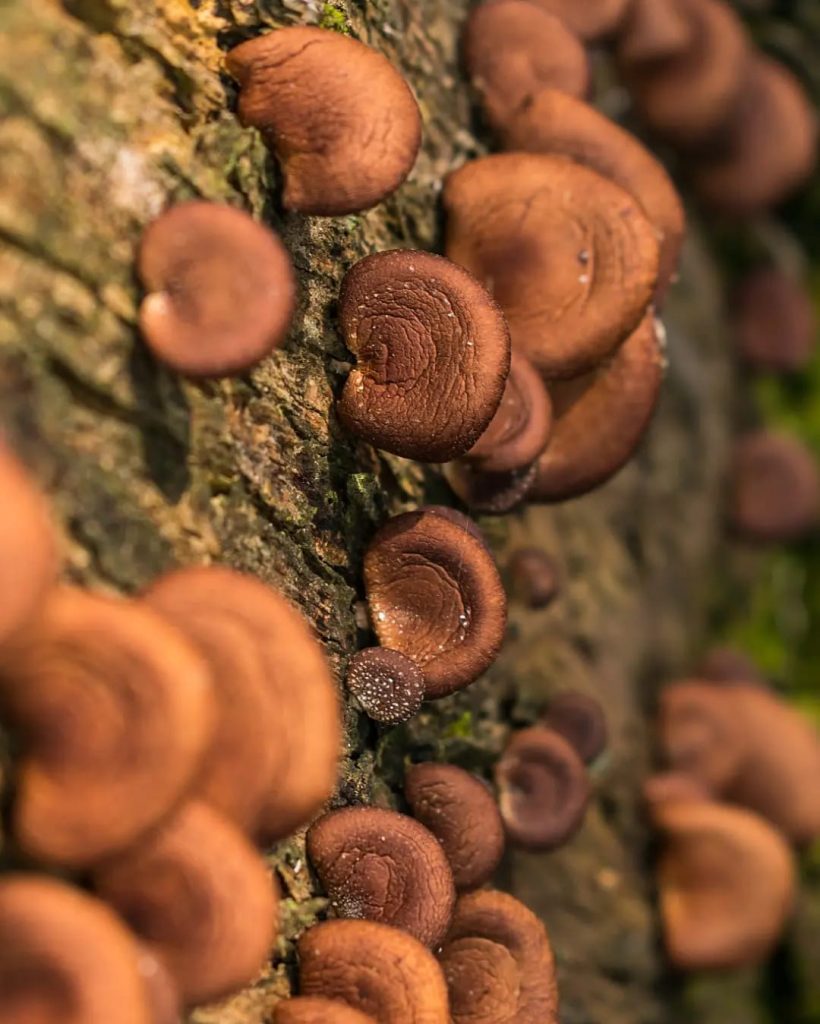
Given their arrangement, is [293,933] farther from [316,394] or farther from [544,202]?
[544,202]

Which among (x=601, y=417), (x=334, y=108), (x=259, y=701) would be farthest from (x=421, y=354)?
(x=259, y=701)

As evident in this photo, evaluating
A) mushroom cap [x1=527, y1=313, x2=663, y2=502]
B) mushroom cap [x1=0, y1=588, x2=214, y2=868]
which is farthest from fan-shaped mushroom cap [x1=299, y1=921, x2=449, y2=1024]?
mushroom cap [x1=527, y1=313, x2=663, y2=502]

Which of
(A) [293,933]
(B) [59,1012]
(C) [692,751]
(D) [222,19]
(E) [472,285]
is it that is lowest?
(C) [692,751]

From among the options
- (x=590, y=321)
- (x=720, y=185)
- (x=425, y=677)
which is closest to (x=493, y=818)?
(x=425, y=677)

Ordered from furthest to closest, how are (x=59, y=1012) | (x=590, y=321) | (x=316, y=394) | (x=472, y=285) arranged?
(x=590, y=321) < (x=316, y=394) < (x=472, y=285) < (x=59, y=1012)

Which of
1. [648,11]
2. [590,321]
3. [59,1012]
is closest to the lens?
[59,1012]

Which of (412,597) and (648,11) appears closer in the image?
(412,597)

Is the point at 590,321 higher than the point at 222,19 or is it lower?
lower
